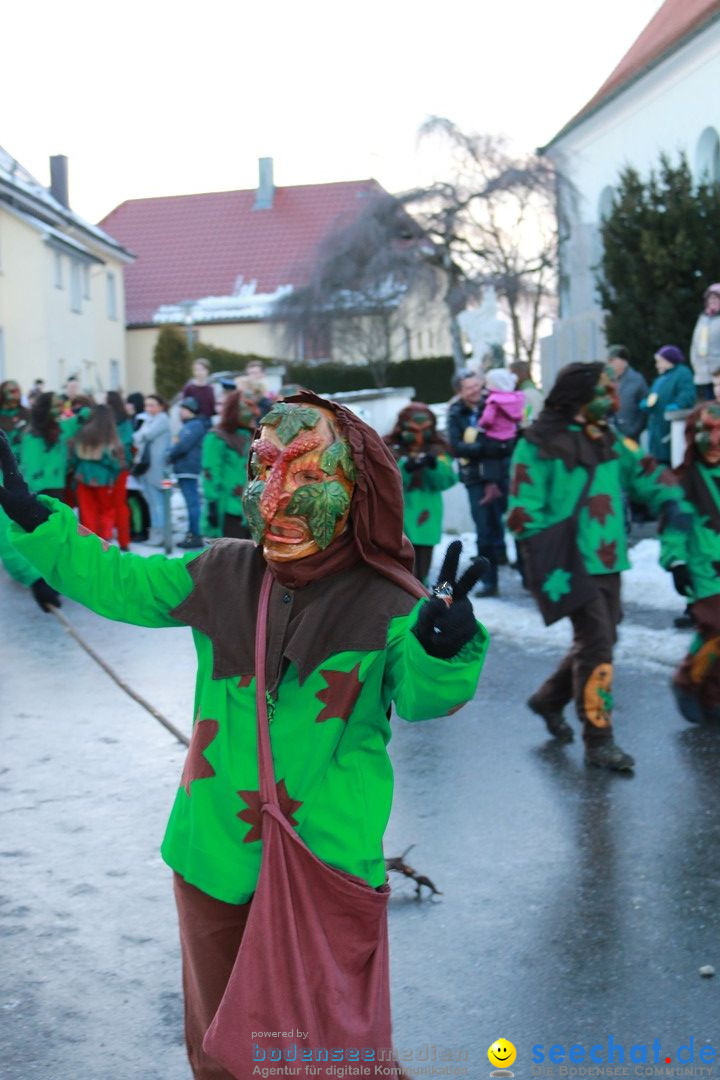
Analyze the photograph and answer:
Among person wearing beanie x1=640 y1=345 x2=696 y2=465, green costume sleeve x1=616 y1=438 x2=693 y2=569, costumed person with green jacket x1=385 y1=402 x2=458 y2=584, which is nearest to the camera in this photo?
green costume sleeve x1=616 y1=438 x2=693 y2=569

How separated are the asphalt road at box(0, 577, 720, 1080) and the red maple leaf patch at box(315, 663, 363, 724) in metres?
1.41

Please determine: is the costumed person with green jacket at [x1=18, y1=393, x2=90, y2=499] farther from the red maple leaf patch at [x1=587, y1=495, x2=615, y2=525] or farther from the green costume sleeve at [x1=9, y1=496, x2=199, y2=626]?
the green costume sleeve at [x1=9, y1=496, x2=199, y2=626]

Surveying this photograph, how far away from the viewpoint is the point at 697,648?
287 inches

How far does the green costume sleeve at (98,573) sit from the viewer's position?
319 cm

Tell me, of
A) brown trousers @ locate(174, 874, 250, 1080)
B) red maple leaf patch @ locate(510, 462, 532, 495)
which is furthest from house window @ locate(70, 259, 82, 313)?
brown trousers @ locate(174, 874, 250, 1080)

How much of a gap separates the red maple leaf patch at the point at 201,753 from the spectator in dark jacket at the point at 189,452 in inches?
500

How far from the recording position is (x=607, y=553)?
22.6 feet

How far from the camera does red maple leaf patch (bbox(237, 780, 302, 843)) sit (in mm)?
2977

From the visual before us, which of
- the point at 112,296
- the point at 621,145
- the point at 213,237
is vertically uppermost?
the point at 213,237

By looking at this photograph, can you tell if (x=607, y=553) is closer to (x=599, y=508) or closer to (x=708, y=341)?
(x=599, y=508)

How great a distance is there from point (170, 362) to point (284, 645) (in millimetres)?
42225

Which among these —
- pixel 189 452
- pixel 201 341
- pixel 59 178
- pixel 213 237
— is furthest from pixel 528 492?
pixel 213 237

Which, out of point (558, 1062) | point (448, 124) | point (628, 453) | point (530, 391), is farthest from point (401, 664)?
point (448, 124)

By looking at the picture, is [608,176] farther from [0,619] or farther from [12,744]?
[12,744]
